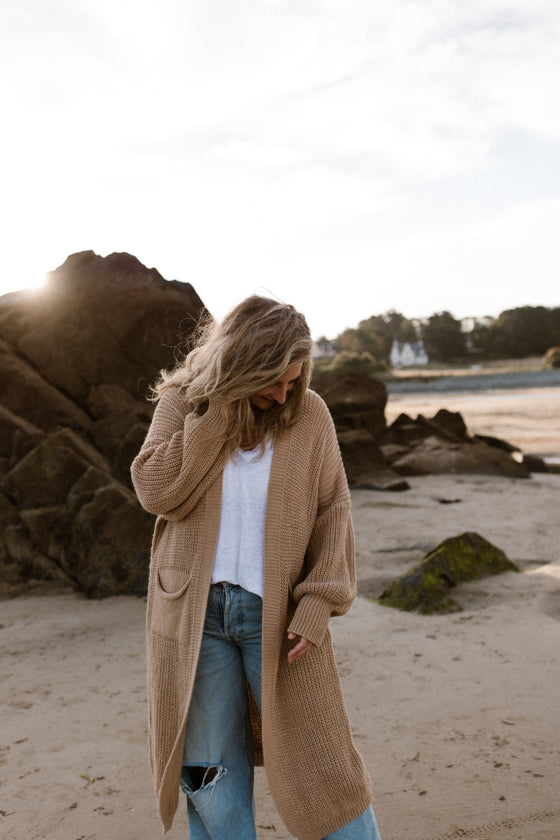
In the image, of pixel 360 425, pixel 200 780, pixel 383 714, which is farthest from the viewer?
pixel 360 425

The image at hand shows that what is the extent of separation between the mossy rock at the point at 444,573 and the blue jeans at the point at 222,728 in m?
3.46

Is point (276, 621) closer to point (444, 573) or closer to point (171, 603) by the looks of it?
point (171, 603)

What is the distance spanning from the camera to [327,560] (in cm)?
241

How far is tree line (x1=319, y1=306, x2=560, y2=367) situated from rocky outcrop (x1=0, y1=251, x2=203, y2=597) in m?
62.5

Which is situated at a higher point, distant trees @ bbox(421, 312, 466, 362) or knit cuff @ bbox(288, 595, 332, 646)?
distant trees @ bbox(421, 312, 466, 362)

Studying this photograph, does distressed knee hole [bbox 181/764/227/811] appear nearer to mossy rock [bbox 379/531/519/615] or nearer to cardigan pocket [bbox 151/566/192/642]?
cardigan pocket [bbox 151/566/192/642]

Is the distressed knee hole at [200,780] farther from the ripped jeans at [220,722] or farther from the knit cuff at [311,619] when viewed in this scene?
the knit cuff at [311,619]

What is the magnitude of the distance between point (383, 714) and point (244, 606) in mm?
2100

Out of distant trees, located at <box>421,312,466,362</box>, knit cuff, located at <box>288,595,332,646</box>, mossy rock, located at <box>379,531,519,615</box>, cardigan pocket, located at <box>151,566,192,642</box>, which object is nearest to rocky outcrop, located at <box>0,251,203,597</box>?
mossy rock, located at <box>379,531,519,615</box>

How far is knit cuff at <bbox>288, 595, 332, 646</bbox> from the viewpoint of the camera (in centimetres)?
229

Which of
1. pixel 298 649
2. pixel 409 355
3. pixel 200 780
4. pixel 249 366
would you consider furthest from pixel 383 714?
pixel 409 355

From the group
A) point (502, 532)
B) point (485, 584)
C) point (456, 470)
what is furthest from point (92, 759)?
point (456, 470)

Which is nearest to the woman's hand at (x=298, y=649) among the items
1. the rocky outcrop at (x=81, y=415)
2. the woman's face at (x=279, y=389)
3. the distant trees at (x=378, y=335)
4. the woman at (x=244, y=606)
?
the woman at (x=244, y=606)

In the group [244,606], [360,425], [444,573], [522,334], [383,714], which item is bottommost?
[383,714]
